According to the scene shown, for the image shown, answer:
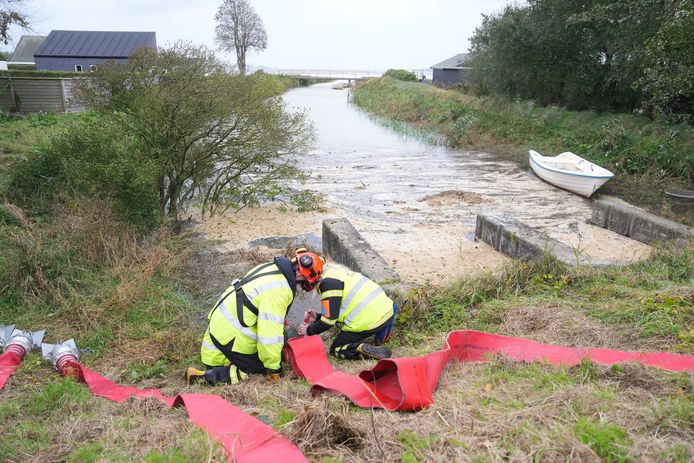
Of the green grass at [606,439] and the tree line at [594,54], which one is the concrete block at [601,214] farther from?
the green grass at [606,439]

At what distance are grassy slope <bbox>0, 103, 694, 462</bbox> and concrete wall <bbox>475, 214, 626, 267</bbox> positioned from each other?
76 cm

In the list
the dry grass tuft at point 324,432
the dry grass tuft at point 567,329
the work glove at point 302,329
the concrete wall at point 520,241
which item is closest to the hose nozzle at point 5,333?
the work glove at point 302,329

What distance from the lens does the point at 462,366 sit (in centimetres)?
412

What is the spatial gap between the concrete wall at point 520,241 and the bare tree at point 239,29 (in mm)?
67531

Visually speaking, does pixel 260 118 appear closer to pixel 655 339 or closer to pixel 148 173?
pixel 148 173

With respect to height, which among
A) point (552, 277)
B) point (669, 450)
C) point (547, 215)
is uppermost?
point (669, 450)

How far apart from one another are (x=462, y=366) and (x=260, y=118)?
28.1ft

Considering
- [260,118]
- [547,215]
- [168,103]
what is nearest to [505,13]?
[547,215]

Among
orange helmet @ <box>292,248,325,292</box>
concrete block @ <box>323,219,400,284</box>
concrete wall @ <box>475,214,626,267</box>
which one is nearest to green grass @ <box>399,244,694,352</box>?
concrete wall @ <box>475,214,626,267</box>

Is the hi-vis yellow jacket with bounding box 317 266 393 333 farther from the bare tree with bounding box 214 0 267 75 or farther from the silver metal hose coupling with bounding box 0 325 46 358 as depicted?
the bare tree with bounding box 214 0 267 75

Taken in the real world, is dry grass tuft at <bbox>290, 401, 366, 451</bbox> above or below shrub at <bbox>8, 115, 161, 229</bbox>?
below

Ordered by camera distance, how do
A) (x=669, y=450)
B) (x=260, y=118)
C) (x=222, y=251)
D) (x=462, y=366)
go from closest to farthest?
(x=669, y=450) → (x=462, y=366) → (x=222, y=251) → (x=260, y=118)

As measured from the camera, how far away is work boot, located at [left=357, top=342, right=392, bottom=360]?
4812 millimetres

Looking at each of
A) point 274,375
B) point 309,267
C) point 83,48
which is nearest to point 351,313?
point 309,267
